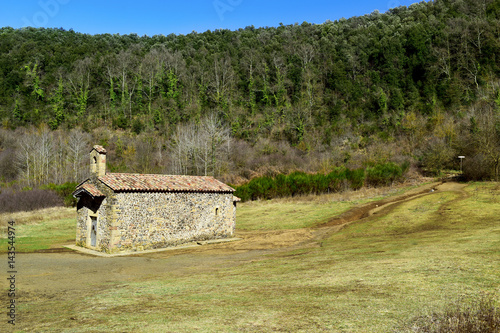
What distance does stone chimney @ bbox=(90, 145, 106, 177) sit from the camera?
2334 cm

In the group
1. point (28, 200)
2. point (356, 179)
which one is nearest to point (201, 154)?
point (356, 179)

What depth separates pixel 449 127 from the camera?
51719 millimetres

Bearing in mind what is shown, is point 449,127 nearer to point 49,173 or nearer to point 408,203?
point 408,203

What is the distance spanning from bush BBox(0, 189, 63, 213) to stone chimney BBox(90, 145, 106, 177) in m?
25.1

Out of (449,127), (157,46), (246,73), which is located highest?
(157,46)

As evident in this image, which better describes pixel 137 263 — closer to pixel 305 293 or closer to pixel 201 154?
pixel 305 293

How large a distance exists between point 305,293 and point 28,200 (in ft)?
141

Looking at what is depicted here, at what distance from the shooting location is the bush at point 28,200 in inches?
1661

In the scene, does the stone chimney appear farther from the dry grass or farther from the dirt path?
the dry grass

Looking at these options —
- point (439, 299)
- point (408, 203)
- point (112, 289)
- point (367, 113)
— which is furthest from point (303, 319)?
point (367, 113)

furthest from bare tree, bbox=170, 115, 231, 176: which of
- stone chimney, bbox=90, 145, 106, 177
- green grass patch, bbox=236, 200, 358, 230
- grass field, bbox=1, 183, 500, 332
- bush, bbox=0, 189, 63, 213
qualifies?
grass field, bbox=1, 183, 500, 332

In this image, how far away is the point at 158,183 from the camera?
2453cm

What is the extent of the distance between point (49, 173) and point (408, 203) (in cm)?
5087

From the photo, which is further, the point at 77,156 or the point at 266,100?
the point at 266,100
